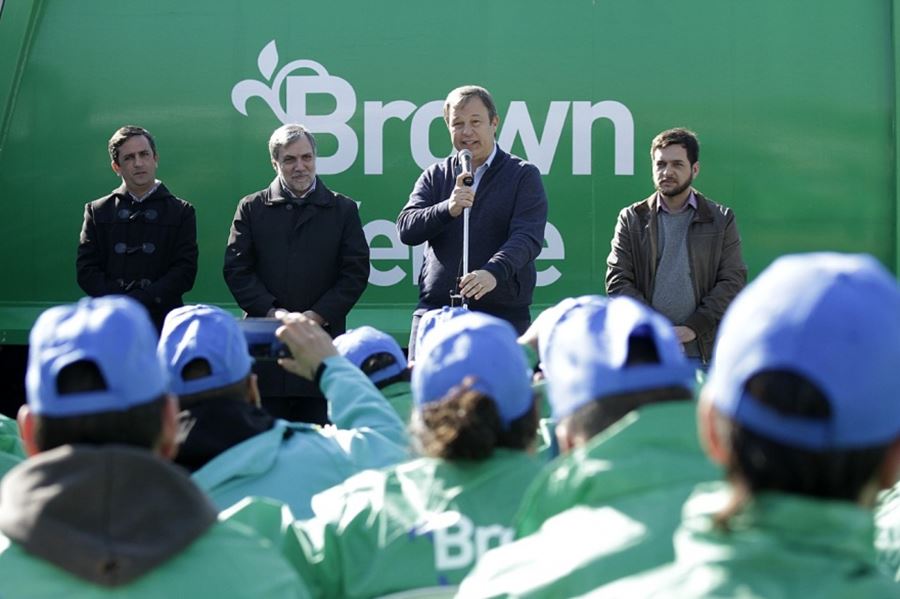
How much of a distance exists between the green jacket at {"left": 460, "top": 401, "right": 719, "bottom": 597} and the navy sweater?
2932mm

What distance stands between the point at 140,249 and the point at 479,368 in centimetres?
359

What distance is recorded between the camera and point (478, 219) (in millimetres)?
4680

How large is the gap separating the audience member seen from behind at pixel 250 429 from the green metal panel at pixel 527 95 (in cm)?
304

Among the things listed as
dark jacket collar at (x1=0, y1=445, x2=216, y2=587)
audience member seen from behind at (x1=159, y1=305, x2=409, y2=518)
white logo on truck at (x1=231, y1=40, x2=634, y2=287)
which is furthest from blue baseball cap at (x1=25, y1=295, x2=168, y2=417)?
white logo on truck at (x1=231, y1=40, x2=634, y2=287)

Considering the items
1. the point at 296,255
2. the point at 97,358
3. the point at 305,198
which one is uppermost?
the point at 305,198

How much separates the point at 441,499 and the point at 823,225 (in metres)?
4.34

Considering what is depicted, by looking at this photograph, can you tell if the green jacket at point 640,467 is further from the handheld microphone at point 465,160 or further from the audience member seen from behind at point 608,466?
the handheld microphone at point 465,160

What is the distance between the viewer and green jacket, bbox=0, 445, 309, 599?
1426 mm

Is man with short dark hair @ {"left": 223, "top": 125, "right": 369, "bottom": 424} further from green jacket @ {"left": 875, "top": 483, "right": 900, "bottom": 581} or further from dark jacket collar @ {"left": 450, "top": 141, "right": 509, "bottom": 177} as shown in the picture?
green jacket @ {"left": 875, "top": 483, "right": 900, "bottom": 581}

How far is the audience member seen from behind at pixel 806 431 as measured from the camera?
106 centimetres

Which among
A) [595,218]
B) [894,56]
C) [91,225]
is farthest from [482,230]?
[894,56]

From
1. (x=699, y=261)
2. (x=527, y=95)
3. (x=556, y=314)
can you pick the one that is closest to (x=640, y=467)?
(x=556, y=314)

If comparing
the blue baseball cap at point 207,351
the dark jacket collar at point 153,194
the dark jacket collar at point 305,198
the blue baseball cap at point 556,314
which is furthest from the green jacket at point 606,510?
the dark jacket collar at point 153,194

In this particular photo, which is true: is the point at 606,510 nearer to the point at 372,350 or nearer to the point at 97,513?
the point at 97,513
